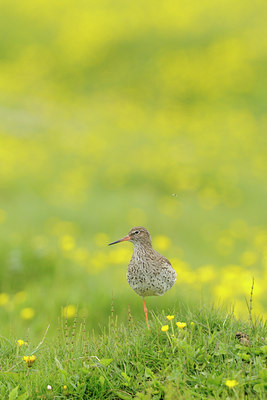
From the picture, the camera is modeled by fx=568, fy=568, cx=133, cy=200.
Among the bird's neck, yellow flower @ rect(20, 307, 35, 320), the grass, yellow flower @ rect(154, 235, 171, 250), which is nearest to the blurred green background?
yellow flower @ rect(20, 307, 35, 320)

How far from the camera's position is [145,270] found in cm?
412

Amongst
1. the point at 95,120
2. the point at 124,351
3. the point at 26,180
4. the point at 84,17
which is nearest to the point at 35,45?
the point at 84,17

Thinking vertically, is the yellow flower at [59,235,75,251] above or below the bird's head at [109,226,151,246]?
above

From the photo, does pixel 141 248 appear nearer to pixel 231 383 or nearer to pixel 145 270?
pixel 145 270

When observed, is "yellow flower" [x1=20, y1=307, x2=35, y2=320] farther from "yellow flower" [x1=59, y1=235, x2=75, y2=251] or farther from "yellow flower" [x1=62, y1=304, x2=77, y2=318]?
"yellow flower" [x1=59, y1=235, x2=75, y2=251]

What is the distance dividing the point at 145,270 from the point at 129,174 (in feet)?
43.1

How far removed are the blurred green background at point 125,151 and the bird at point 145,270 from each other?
2.50ft

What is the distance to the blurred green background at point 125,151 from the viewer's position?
26.7 feet

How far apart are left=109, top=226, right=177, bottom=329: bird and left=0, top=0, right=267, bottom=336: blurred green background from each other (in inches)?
30.0

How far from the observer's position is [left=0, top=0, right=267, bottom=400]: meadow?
4586 mm

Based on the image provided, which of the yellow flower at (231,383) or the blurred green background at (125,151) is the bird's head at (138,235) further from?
the yellow flower at (231,383)

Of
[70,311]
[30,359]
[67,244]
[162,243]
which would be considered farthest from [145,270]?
[67,244]

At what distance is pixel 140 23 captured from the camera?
32781 mm

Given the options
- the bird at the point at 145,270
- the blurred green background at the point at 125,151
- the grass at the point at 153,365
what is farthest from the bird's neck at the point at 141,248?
the blurred green background at the point at 125,151
